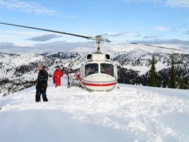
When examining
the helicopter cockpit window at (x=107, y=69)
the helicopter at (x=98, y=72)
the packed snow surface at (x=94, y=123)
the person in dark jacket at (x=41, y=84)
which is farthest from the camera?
the helicopter cockpit window at (x=107, y=69)

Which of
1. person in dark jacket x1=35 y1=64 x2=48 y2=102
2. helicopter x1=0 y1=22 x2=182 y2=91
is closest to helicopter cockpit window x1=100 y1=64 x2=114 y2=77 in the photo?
helicopter x1=0 y1=22 x2=182 y2=91

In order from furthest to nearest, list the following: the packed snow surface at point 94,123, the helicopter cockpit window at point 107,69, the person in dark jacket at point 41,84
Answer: the helicopter cockpit window at point 107,69, the person in dark jacket at point 41,84, the packed snow surface at point 94,123

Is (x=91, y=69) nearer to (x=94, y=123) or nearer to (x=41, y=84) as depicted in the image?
(x=41, y=84)

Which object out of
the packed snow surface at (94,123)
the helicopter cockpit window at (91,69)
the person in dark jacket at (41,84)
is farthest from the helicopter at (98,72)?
the packed snow surface at (94,123)

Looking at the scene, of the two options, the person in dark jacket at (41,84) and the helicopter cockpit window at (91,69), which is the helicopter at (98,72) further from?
the person in dark jacket at (41,84)

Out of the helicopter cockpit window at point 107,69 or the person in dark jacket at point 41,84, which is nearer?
the person in dark jacket at point 41,84

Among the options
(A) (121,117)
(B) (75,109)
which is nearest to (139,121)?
(A) (121,117)

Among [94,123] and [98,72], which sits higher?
[98,72]

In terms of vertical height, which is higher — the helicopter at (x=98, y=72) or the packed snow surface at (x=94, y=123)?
the helicopter at (x=98, y=72)

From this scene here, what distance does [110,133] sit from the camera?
755 centimetres

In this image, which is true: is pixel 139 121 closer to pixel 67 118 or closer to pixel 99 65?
pixel 67 118

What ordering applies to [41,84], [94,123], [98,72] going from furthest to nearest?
[98,72], [41,84], [94,123]

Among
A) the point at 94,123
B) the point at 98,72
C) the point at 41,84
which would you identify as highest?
the point at 98,72

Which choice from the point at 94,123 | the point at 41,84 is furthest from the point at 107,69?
the point at 94,123
